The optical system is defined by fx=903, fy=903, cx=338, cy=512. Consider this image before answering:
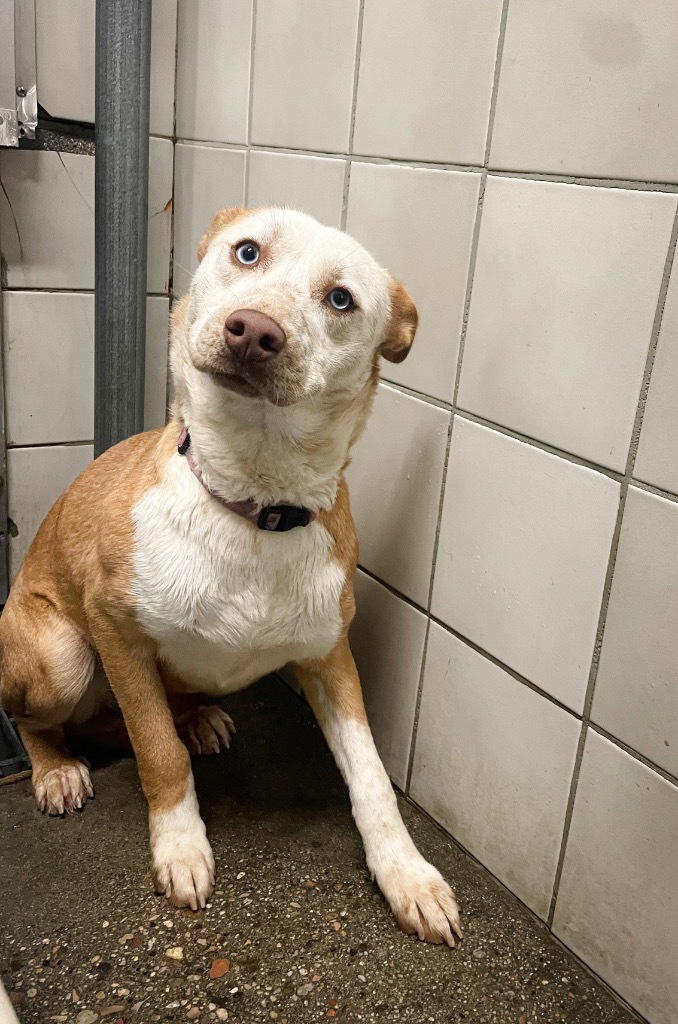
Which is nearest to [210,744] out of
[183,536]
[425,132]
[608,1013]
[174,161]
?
[183,536]

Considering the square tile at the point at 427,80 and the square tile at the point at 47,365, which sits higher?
the square tile at the point at 427,80

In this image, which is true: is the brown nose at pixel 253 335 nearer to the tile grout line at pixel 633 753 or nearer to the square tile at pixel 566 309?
the square tile at pixel 566 309

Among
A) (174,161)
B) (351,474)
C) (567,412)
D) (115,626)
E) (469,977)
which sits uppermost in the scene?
(174,161)

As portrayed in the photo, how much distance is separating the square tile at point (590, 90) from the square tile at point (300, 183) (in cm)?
34

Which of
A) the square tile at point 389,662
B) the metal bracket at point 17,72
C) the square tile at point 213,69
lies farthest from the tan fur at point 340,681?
the metal bracket at point 17,72

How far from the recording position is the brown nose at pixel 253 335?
0.91 metres

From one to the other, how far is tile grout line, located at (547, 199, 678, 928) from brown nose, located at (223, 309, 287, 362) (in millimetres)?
373

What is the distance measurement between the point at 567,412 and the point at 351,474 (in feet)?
1.53

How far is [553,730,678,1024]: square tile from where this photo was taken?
3.14 ft

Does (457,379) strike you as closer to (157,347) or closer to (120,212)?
(120,212)

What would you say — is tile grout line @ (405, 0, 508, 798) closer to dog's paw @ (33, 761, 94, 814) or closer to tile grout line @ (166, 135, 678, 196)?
tile grout line @ (166, 135, 678, 196)

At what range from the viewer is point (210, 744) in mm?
1405

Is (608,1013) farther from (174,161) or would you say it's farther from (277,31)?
(174,161)

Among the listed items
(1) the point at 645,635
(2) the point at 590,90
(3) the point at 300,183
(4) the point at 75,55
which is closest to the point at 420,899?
(1) the point at 645,635
